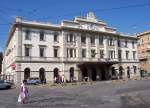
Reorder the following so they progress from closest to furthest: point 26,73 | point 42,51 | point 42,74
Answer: point 26,73 → point 42,74 → point 42,51

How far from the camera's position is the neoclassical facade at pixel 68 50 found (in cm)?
4925

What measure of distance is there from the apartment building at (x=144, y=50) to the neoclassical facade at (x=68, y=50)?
1202 cm

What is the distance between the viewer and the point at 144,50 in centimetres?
7794

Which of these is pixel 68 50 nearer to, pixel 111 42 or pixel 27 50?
pixel 27 50

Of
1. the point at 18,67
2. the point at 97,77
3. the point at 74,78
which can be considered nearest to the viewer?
the point at 18,67

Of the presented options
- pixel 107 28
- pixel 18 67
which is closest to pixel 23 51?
pixel 18 67

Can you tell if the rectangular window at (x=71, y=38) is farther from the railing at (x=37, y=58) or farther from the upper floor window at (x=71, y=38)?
the railing at (x=37, y=58)

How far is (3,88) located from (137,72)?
140ft

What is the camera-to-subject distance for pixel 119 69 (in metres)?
64.4

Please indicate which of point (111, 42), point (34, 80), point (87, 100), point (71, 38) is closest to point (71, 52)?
point (71, 38)

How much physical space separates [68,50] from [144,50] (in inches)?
1293

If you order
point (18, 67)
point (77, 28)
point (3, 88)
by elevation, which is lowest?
point (3, 88)

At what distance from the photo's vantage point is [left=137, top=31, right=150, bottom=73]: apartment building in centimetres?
7529

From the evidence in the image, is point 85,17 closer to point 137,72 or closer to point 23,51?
point 23,51
